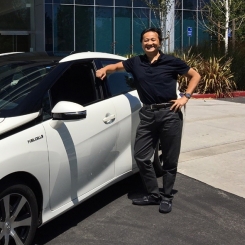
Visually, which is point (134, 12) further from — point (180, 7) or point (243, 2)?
point (243, 2)

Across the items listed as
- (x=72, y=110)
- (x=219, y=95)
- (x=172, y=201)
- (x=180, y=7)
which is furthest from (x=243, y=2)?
(x=72, y=110)

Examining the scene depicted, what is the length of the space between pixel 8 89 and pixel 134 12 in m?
23.5

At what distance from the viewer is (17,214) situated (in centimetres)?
361

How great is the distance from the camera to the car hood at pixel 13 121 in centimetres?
346

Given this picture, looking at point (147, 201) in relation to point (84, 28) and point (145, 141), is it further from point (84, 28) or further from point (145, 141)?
point (84, 28)

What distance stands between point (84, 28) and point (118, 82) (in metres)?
21.1

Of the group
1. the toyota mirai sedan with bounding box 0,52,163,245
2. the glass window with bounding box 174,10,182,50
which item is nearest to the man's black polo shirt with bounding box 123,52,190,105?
the toyota mirai sedan with bounding box 0,52,163,245

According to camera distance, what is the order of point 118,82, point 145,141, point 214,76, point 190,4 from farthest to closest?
Answer: point 190,4, point 214,76, point 118,82, point 145,141

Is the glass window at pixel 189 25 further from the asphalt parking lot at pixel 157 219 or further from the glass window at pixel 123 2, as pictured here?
the asphalt parking lot at pixel 157 219

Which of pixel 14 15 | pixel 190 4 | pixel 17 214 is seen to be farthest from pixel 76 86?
pixel 190 4

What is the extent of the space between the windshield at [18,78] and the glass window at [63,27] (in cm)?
2099

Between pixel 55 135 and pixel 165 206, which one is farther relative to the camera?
pixel 165 206

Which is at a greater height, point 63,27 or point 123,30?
point 63,27

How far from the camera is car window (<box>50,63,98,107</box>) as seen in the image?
4.17m
